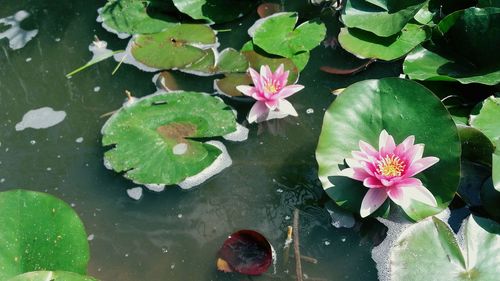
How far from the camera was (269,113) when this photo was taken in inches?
107

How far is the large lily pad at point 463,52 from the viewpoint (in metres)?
2.48

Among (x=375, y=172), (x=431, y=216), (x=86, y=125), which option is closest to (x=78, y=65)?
(x=86, y=125)

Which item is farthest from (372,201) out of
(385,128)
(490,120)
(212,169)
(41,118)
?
(41,118)

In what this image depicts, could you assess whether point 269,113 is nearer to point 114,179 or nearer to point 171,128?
point 171,128

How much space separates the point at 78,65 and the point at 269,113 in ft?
3.82

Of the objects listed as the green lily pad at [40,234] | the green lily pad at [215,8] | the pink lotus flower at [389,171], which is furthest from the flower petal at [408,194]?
the green lily pad at [215,8]

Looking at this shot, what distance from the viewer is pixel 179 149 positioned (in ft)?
8.19

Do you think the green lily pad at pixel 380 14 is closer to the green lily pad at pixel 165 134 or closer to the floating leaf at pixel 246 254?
the green lily pad at pixel 165 134

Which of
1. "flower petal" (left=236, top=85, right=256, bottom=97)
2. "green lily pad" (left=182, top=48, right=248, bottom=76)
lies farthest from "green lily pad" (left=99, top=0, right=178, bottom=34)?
"flower petal" (left=236, top=85, right=256, bottom=97)

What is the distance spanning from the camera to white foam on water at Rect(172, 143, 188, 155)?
248cm

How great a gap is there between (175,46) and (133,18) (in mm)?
Answer: 385

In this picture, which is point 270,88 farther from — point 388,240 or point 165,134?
point 388,240

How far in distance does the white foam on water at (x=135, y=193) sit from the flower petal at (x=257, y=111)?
23.3 inches

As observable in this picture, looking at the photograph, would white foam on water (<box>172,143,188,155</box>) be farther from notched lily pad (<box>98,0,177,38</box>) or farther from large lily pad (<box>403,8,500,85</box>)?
large lily pad (<box>403,8,500,85</box>)
